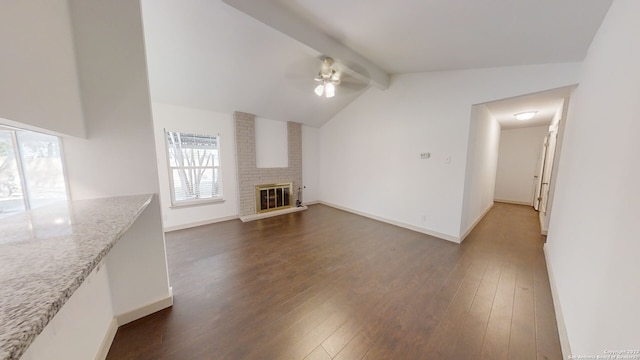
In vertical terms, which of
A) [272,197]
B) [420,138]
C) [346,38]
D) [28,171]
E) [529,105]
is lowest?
[272,197]

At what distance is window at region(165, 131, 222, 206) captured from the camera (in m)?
3.86

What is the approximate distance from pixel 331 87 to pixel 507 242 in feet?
12.7

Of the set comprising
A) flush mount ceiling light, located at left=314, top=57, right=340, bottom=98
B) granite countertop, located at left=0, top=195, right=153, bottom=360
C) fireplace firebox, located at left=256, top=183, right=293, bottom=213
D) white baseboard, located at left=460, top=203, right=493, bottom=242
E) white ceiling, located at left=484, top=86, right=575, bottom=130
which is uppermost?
flush mount ceiling light, located at left=314, top=57, right=340, bottom=98

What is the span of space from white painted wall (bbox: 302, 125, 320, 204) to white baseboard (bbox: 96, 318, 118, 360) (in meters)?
4.43

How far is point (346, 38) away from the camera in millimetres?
2564

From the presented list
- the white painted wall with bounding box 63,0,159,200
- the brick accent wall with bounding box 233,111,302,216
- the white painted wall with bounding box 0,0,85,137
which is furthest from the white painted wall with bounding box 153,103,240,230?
the white painted wall with bounding box 0,0,85,137

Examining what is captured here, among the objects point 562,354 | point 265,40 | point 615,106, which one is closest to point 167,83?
point 265,40

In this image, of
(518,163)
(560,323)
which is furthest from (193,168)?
(518,163)

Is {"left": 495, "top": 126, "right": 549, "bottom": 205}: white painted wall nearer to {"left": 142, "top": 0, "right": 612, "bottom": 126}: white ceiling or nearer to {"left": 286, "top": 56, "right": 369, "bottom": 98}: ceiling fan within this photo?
{"left": 142, "top": 0, "right": 612, "bottom": 126}: white ceiling

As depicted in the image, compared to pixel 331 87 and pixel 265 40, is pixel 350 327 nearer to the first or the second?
pixel 331 87

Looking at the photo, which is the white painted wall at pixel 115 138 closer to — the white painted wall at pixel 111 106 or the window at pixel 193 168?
the white painted wall at pixel 111 106

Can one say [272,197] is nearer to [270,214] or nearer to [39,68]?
[270,214]

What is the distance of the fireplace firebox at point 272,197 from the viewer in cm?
482

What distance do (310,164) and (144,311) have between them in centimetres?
465
